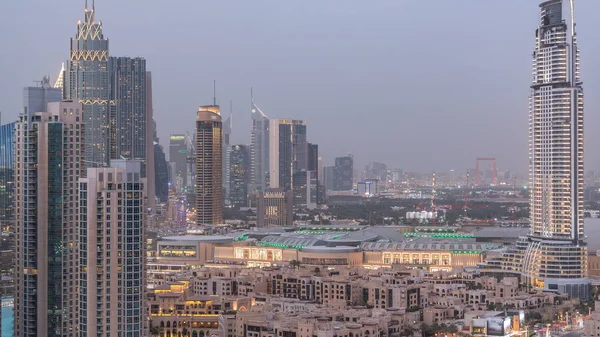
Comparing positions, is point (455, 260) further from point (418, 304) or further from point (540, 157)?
point (418, 304)

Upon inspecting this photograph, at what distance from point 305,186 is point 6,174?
67721 mm

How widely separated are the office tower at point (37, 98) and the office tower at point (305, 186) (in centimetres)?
6771

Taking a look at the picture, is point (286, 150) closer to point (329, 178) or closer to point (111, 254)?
point (329, 178)

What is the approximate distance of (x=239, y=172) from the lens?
96.8 meters

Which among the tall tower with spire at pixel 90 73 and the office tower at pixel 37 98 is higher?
the tall tower with spire at pixel 90 73

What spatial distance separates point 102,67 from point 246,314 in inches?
1500

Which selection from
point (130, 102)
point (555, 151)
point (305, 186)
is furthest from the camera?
point (305, 186)

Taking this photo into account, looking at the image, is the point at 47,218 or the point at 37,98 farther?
the point at 37,98

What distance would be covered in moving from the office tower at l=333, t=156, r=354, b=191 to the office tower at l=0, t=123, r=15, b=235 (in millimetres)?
88188

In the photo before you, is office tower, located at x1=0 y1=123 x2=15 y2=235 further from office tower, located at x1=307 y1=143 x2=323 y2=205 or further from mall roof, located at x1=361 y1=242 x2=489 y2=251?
office tower, located at x1=307 y1=143 x2=323 y2=205

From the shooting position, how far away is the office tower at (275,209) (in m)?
72.9

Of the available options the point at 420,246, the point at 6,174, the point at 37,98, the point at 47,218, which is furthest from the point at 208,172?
the point at 47,218

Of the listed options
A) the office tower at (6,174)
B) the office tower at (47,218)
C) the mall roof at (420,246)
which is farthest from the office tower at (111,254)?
the mall roof at (420,246)

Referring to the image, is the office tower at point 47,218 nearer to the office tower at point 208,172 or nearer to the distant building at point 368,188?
the office tower at point 208,172
